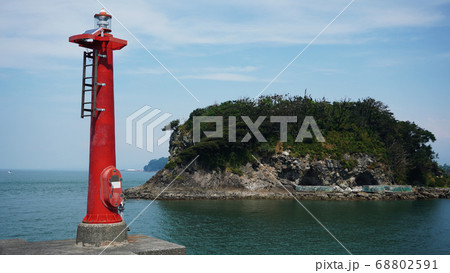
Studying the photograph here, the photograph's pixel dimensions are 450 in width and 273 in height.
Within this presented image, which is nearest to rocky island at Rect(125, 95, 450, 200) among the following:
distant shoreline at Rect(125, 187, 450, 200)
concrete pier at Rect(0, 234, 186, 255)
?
distant shoreline at Rect(125, 187, 450, 200)

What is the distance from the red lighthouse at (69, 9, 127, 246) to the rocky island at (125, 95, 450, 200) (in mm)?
45078

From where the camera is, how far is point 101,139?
534 inches

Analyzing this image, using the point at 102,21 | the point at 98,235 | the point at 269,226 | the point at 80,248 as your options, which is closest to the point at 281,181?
the point at 269,226

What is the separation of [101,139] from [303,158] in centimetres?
5492

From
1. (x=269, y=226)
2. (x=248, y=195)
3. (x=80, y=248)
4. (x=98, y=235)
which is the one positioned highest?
(x=98, y=235)

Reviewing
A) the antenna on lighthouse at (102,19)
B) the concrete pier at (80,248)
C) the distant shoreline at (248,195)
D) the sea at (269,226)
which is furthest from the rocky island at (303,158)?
the antenna on lighthouse at (102,19)

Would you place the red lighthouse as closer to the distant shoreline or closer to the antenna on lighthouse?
the antenna on lighthouse

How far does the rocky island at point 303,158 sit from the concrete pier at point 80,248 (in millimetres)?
44538

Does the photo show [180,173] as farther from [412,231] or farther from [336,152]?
[412,231]

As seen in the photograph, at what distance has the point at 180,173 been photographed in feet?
206

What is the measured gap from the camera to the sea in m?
27.0

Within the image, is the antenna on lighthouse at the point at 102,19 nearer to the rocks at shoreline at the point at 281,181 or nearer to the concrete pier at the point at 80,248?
the concrete pier at the point at 80,248

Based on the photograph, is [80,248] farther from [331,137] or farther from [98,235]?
[331,137]

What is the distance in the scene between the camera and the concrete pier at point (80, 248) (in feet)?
41.7
